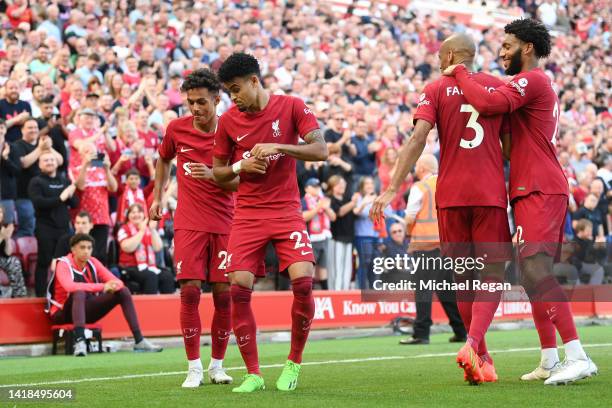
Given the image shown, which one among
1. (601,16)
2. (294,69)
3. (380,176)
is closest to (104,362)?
(380,176)

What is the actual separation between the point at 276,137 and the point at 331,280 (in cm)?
999

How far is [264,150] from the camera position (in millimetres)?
8500

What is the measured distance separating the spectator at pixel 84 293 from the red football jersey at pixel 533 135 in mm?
6974

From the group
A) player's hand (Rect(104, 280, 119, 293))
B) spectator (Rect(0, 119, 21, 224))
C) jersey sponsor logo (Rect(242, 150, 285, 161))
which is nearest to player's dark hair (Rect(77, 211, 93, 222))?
spectator (Rect(0, 119, 21, 224))

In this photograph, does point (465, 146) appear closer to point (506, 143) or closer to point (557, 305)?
point (506, 143)

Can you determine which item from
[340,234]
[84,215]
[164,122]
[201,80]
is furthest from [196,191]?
[340,234]

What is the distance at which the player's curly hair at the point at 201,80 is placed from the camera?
9578 mm

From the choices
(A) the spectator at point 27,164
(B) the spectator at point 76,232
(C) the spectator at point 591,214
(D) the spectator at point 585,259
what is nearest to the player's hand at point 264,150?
(B) the spectator at point 76,232

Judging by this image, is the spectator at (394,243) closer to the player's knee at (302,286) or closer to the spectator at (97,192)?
the spectator at (97,192)

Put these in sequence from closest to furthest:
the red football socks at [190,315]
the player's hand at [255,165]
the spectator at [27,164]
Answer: the player's hand at [255,165] < the red football socks at [190,315] < the spectator at [27,164]

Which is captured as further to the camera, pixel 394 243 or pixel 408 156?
pixel 394 243

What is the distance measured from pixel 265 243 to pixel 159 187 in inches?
66.0

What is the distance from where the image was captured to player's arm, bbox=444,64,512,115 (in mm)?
8656

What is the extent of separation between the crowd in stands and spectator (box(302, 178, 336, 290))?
28mm
